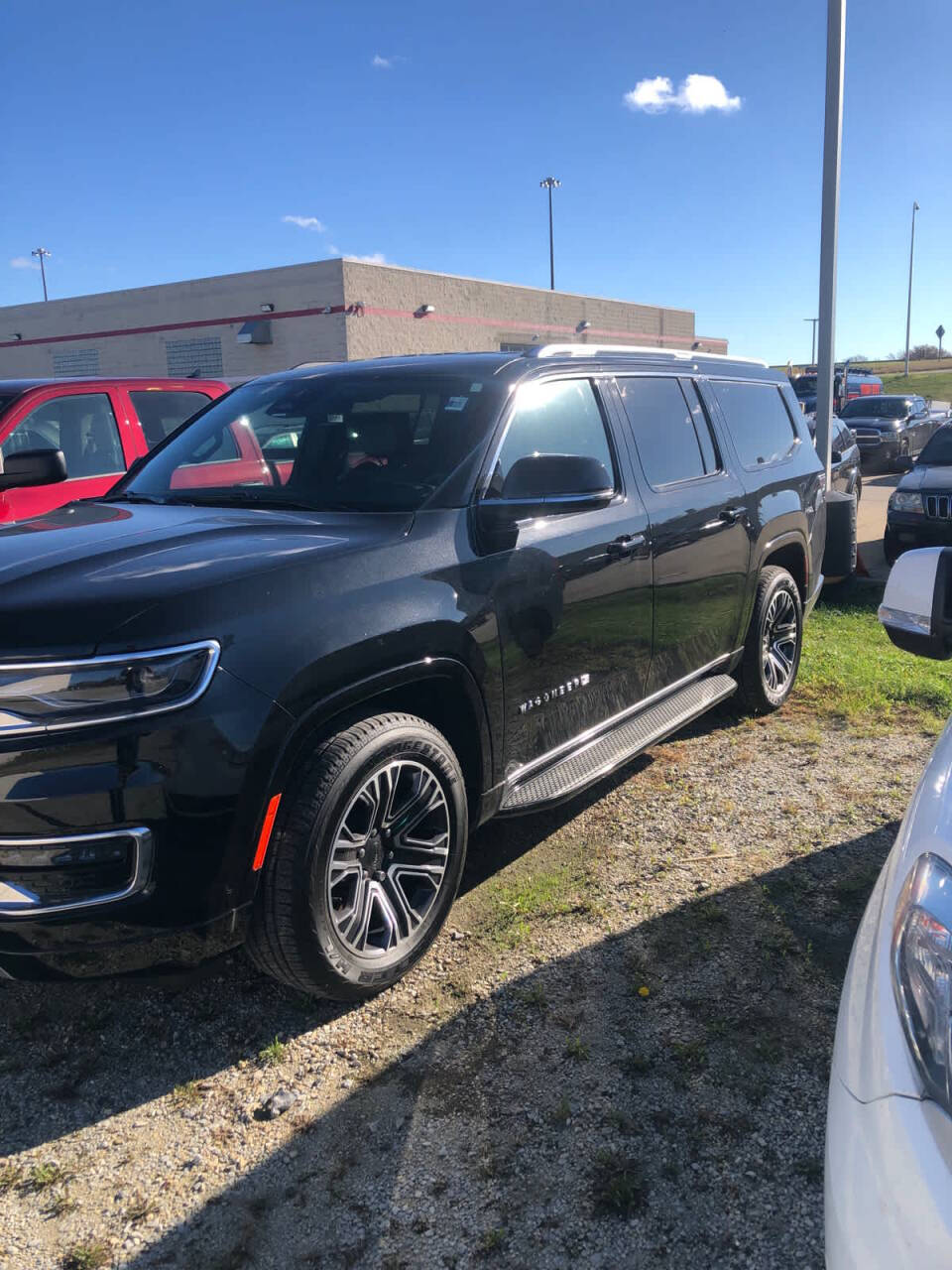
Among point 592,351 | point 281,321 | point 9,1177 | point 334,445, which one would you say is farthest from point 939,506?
point 281,321

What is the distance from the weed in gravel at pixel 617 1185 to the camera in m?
2.21

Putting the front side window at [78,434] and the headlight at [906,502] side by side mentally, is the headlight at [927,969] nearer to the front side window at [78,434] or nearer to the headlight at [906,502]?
the front side window at [78,434]

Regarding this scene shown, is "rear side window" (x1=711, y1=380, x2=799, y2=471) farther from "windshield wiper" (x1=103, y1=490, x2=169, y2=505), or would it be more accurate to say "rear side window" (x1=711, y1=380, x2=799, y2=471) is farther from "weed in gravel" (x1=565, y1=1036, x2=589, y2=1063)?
"weed in gravel" (x1=565, y1=1036, x2=589, y2=1063)

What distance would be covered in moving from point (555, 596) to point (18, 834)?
6.12 feet

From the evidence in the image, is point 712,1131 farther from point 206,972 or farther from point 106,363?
point 106,363

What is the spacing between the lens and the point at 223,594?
2.47 meters

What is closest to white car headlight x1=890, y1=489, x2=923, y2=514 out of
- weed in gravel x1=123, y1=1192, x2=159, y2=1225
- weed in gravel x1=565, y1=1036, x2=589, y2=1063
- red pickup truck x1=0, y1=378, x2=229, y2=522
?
red pickup truck x1=0, y1=378, x2=229, y2=522

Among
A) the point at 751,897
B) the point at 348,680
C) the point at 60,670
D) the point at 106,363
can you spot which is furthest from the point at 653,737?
the point at 106,363

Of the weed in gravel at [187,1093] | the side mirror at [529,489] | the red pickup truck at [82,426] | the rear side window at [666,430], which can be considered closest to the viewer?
the weed in gravel at [187,1093]

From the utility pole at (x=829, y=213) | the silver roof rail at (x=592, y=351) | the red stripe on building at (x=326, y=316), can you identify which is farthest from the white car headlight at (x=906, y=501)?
the red stripe on building at (x=326, y=316)

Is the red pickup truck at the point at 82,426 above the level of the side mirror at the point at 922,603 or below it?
above

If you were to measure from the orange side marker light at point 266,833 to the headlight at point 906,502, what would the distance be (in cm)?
Answer: 817

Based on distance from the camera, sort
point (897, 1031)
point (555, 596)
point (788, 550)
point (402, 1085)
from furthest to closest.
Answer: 1. point (788, 550)
2. point (555, 596)
3. point (402, 1085)
4. point (897, 1031)

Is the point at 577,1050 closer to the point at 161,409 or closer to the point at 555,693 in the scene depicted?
the point at 555,693
